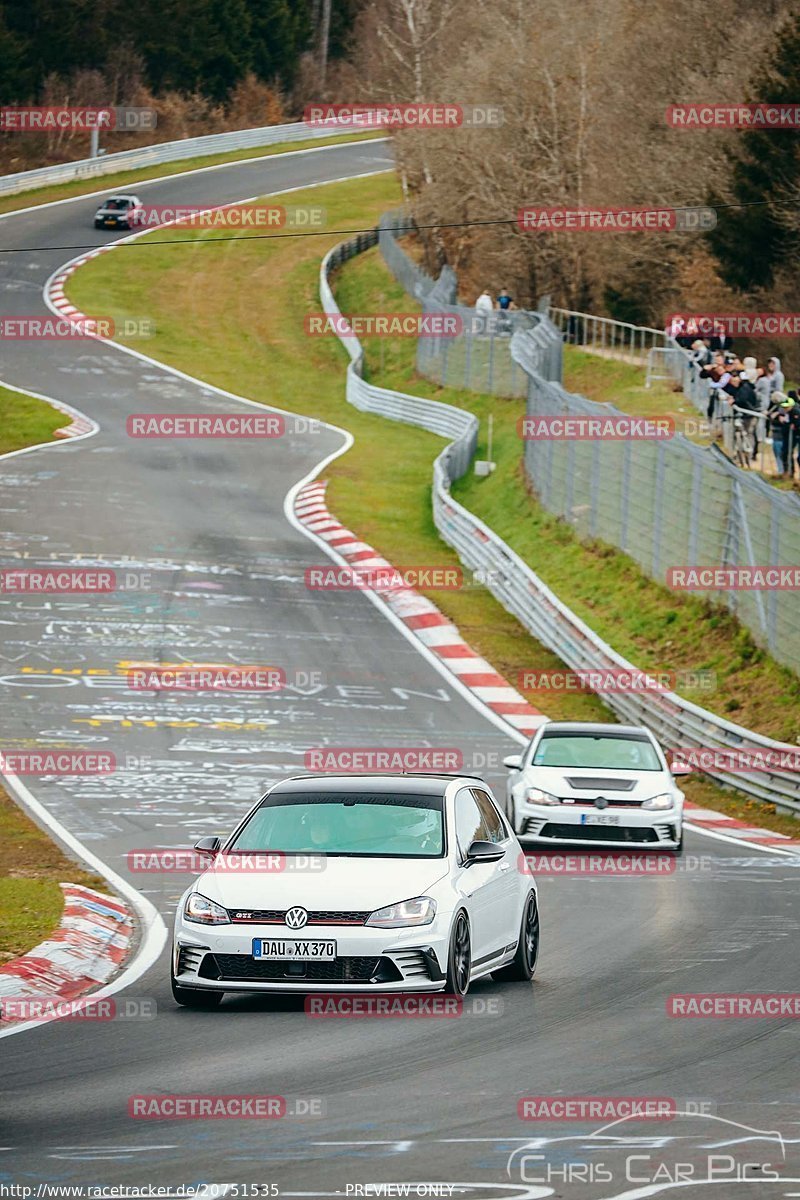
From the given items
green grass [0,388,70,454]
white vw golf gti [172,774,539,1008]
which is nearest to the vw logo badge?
white vw golf gti [172,774,539,1008]

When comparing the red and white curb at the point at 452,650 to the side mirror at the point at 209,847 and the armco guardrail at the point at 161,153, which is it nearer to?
the side mirror at the point at 209,847

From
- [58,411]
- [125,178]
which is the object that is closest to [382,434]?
[58,411]

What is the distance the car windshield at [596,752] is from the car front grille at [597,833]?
868 mm

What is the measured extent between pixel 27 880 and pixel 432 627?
1770 cm

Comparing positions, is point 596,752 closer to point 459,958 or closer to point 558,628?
point 459,958

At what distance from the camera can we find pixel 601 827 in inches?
804

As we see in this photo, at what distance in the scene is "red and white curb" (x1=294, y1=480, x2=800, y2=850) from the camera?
23.0 metres

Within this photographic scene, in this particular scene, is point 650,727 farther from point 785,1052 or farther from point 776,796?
point 785,1052

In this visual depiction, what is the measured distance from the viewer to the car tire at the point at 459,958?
11383mm

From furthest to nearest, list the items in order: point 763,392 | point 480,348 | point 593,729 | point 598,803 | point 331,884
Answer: point 480,348
point 763,392
point 593,729
point 598,803
point 331,884

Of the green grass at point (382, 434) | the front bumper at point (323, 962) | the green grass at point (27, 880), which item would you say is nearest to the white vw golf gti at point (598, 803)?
the green grass at point (382, 434)

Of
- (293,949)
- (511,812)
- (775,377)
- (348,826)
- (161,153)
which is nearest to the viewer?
(293,949)

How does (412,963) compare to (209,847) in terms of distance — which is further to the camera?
(209,847)

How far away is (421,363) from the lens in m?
61.3
